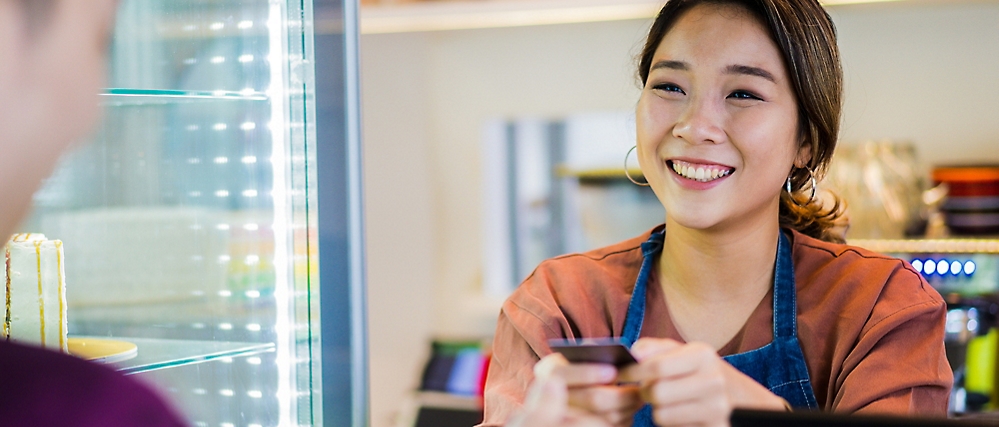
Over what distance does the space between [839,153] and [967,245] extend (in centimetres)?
41

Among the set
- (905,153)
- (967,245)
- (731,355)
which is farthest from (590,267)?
(905,153)

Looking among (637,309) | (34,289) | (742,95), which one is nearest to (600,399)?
(637,309)

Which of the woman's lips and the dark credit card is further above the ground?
the woman's lips

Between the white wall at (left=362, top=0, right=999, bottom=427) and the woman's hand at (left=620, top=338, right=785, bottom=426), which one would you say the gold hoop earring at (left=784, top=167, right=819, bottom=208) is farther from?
the white wall at (left=362, top=0, right=999, bottom=427)

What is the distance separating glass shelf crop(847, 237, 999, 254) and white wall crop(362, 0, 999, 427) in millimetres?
542

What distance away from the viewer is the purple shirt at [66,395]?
0.52 m

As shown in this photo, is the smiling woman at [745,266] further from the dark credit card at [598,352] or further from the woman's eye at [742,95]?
the dark credit card at [598,352]

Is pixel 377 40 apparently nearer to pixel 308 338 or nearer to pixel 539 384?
pixel 308 338

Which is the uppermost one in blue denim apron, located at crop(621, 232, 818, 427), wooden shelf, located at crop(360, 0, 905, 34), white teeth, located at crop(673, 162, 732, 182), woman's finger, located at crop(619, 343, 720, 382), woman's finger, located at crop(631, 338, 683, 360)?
wooden shelf, located at crop(360, 0, 905, 34)

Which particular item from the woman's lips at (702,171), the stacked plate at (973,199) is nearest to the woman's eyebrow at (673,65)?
the woman's lips at (702,171)

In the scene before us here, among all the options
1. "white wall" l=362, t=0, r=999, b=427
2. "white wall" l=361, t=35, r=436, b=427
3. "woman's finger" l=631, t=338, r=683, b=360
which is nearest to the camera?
"woman's finger" l=631, t=338, r=683, b=360

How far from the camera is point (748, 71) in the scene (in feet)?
4.03

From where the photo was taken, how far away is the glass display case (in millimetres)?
1061

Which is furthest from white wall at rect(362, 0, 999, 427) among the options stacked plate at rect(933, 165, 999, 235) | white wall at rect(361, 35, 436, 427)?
stacked plate at rect(933, 165, 999, 235)
